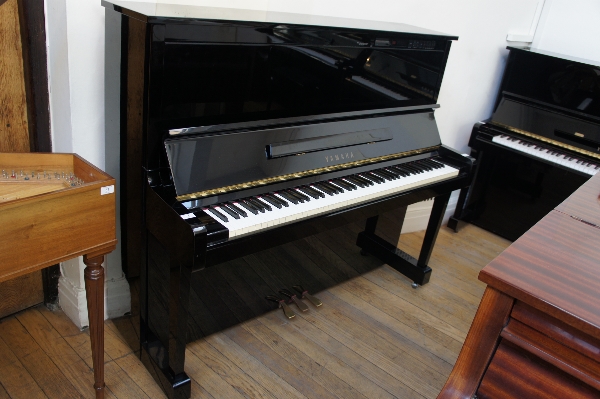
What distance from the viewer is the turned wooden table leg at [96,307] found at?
1.57m

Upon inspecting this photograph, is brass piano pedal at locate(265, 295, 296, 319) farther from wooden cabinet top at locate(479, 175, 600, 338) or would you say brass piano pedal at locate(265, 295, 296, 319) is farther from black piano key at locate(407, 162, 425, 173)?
wooden cabinet top at locate(479, 175, 600, 338)

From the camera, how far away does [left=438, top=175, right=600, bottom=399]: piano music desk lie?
1.05m

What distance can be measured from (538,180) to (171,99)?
7.93 feet

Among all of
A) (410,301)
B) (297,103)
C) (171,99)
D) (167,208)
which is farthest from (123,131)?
(410,301)

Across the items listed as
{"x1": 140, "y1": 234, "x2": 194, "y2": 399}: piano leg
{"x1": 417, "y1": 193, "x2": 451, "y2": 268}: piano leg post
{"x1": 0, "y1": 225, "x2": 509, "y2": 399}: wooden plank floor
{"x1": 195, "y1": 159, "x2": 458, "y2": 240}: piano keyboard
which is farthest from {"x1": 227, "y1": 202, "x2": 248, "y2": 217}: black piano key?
{"x1": 417, "y1": 193, "x2": 451, "y2": 268}: piano leg post

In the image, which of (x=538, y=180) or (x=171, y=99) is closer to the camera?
(x=171, y=99)

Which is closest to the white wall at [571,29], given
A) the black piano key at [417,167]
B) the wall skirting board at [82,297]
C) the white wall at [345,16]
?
the white wall at [345,16]

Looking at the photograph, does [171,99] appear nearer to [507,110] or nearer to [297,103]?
[297,103]

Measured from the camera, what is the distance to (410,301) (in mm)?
2637

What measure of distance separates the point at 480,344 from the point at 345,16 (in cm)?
177

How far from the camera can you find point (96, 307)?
1.63m

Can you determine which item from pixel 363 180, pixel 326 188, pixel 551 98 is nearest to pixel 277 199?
pixel 326 188

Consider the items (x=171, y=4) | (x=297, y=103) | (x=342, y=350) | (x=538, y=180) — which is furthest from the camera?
(x=538, y=180)

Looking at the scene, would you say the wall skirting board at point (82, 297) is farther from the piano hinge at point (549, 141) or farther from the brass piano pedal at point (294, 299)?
the piano hinge at point (549, 141)
